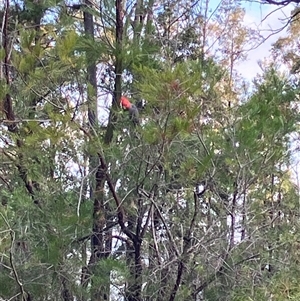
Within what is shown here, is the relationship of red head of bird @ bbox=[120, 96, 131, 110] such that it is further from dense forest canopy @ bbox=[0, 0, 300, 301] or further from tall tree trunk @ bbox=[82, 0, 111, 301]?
tall tree trunk @ bbox=[82, 0, 111, 301]

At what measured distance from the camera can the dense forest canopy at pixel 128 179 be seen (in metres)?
2.93

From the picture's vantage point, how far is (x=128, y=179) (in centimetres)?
331

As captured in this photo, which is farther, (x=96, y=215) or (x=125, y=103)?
(x=96, y=215)

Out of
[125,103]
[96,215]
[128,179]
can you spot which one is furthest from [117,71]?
[96,215]

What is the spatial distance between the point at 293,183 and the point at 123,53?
1.71 m

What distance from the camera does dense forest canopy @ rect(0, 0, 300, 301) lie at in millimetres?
2934

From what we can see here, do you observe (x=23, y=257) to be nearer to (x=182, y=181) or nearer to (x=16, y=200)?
(x=16, y=200)

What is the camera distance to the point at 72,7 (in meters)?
3.79

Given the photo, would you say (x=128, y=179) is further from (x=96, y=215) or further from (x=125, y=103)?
(x=125, y=103)

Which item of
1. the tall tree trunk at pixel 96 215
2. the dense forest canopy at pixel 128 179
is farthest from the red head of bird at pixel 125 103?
the tall tree trunk at pixel 96 215

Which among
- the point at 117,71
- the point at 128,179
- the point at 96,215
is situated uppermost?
the point at 117,71

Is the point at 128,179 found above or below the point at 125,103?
below

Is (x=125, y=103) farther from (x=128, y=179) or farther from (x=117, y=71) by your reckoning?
(x=128, y=179)

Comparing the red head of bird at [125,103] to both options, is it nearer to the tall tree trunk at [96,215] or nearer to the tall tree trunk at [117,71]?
A: the tall tree trunk at [117,71]
